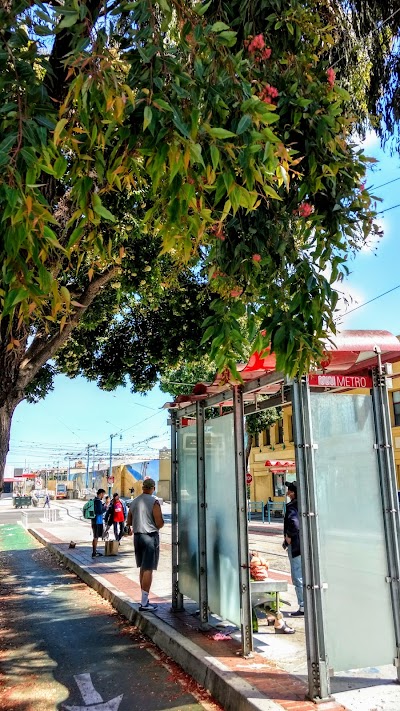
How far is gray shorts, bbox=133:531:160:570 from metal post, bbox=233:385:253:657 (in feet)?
7.46

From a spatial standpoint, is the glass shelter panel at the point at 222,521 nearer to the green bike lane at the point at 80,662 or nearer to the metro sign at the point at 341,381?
the green bike lane at the point at 80,662

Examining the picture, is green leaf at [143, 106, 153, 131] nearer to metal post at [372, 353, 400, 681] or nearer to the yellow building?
metal post at [372, 353, 400, 681]

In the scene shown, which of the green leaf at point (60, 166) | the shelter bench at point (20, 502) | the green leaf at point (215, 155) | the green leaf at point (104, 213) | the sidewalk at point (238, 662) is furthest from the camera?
the shelter bench at point (20, 502)

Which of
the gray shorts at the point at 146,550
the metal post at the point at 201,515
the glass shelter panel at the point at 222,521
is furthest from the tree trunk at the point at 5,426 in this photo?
the glass shelter panel at the point at 222,521

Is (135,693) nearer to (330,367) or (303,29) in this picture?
(330,367)

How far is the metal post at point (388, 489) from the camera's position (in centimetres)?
510

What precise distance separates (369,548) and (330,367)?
165 cm

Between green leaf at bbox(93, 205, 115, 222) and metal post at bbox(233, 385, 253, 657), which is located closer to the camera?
green leaf at bbox(93, 205, 115, 222)

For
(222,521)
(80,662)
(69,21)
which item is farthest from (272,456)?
(69,21)

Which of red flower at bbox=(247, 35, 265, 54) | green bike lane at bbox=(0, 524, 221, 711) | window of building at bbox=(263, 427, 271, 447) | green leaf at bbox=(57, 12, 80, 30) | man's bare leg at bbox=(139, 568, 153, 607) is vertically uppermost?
window of building at bbox=(263, 427, 271, 447)

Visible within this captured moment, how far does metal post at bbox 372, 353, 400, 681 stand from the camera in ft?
16.7

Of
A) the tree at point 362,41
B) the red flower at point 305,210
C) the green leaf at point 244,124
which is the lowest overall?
the green leaf at point 244,124

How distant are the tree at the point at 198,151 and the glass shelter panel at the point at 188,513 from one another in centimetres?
384

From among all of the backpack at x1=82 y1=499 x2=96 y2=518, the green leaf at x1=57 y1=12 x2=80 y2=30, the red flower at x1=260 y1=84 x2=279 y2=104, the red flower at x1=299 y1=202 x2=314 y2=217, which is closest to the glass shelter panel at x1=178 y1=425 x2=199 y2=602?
the red flower at x1=299 y1=202 x2=314 y2=217
